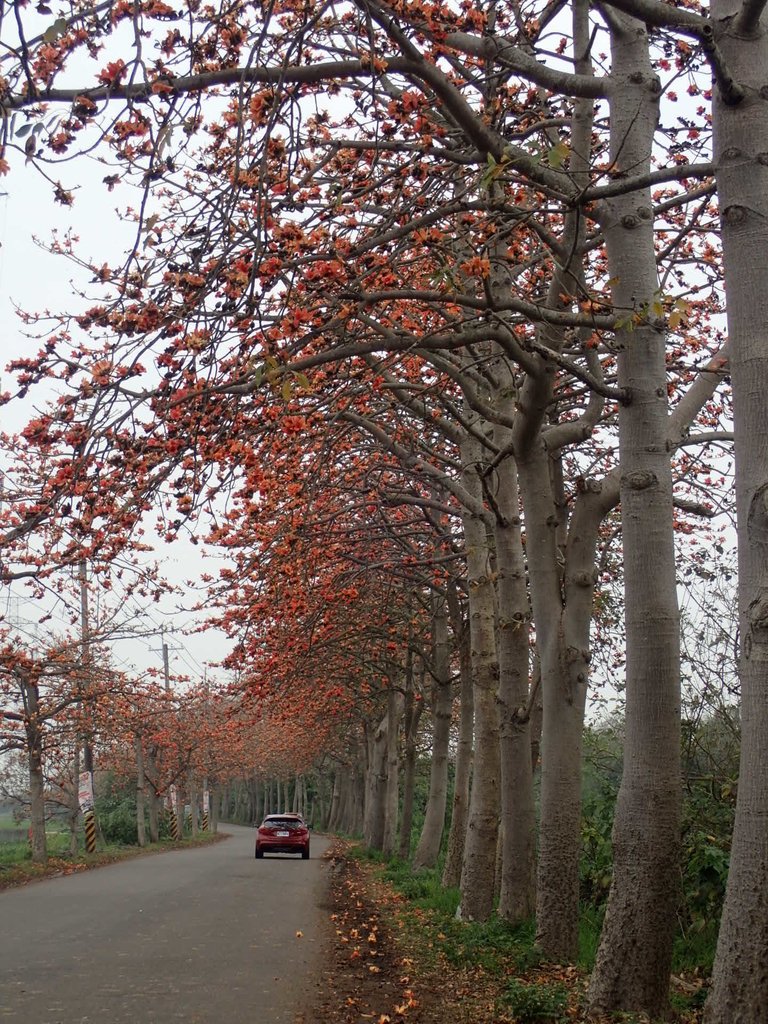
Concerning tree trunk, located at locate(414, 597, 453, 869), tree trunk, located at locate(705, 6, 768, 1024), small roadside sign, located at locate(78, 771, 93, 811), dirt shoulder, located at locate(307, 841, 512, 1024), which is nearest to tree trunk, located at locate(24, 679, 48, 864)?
small roadside sign, located at locate(78, 771, 93, 811)

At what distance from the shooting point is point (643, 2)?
17.3 feet

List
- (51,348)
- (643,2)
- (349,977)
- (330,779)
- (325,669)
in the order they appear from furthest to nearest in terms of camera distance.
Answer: (330,779) → (325,669) → (349,977) → (51,348) → (643,2)

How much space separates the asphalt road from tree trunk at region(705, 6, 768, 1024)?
3.65m

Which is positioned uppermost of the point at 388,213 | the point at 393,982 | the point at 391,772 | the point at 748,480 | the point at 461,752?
the point at 388,213

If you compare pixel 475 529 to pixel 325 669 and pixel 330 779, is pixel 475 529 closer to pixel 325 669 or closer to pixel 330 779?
A: pixel 325 669

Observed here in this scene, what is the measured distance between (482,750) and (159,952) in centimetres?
413

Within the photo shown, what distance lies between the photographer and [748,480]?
199 inches

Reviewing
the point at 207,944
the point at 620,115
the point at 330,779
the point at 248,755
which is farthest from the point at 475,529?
the point at 330,779

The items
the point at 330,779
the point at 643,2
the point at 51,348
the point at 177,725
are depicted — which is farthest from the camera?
the point at 330,779

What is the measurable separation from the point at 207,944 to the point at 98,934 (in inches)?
56.0

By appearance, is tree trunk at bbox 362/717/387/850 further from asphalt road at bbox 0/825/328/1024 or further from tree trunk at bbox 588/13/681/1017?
tree trunk at bbox 588/13/681/1017

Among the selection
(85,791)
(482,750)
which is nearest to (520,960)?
(482,750)

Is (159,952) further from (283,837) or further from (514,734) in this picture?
(283,837)

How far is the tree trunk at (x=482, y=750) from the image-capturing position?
1151 cm
